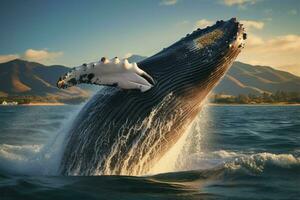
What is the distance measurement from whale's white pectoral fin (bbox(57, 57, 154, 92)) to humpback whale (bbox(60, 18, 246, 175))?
0.45 metres

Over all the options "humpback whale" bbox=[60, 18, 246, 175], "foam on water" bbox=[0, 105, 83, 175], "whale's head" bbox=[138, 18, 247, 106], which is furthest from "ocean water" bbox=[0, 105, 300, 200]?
"whale's head" bbox=[138, 18, 247, 106]

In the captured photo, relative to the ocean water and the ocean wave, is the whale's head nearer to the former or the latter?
the ocean water

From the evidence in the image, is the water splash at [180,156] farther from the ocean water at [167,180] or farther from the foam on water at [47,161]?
the foam on water at [47,161]

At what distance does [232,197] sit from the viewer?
223 inches

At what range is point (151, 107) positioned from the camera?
6.33 m

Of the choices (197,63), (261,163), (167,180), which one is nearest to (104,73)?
(197,63)

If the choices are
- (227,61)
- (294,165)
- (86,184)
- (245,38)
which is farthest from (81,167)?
(294,165)

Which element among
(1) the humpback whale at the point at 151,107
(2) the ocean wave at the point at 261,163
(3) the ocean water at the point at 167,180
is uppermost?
(1) the humpback whale at the point at 151,107

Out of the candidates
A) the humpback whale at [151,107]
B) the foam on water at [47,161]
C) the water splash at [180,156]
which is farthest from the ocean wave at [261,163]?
the foam on water at [47,161]

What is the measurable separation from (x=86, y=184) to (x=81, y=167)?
2.21ft

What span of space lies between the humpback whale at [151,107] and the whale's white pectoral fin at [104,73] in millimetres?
451

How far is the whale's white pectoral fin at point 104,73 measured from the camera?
18.6 ft

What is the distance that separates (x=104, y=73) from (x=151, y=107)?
96cm

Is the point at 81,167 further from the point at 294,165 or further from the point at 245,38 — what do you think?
the point at 294,165
